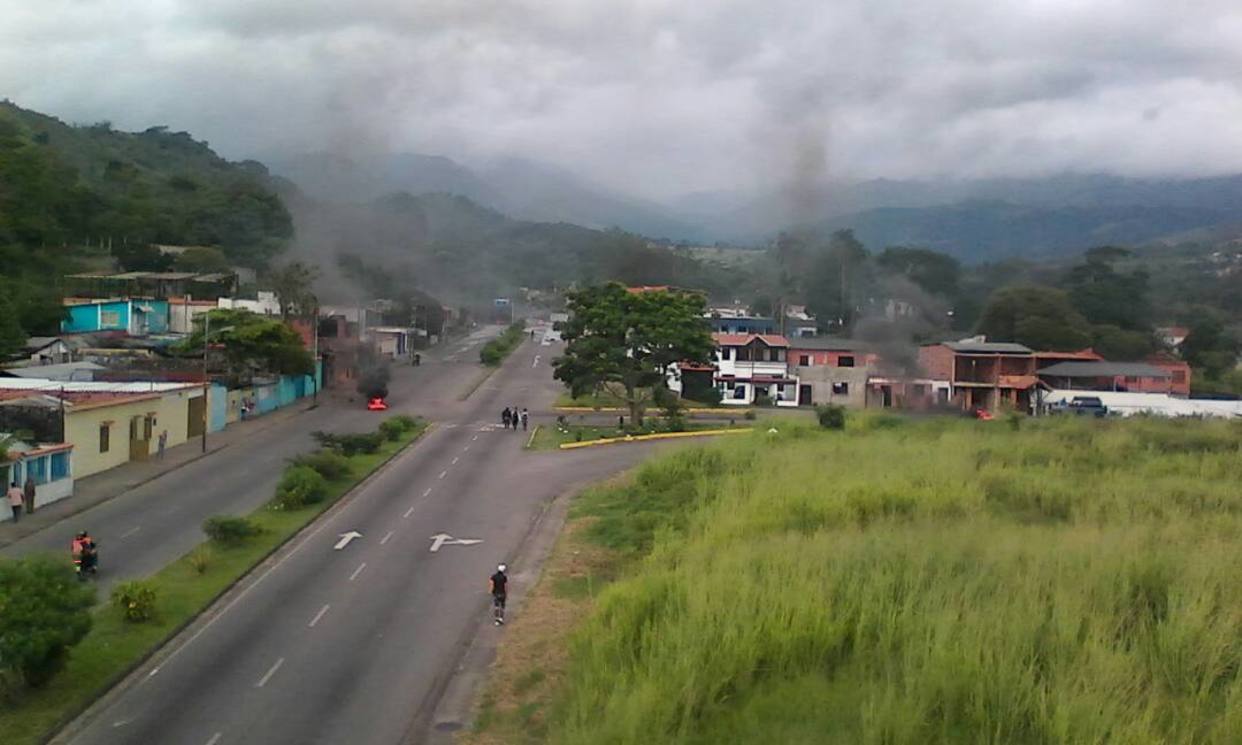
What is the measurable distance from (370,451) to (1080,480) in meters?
18.6

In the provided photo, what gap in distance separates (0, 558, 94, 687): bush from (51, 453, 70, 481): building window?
12.7m

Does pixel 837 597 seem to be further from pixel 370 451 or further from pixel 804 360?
pixel 804 360

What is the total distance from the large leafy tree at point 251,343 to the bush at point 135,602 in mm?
26801

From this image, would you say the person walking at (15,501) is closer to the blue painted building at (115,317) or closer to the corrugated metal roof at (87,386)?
the corrugated metal roof at (87,386)

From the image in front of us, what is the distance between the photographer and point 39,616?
1209 cm

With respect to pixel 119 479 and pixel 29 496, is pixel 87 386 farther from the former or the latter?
pixel 29 496

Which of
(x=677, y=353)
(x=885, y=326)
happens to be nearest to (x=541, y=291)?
(x=885, y=326)

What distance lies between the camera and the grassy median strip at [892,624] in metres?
9.86

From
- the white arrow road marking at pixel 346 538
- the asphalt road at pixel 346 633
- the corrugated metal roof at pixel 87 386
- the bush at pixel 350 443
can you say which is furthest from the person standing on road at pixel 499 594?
the corrugated metal roof at pixel 87 386

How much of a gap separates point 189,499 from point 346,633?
37.9 ft

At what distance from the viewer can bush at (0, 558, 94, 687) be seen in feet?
39.1

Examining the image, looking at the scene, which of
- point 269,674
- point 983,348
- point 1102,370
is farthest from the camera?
point 983,348

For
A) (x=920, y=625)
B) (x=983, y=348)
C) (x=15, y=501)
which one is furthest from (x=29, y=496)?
(x=983, y=348)

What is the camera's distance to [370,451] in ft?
107
